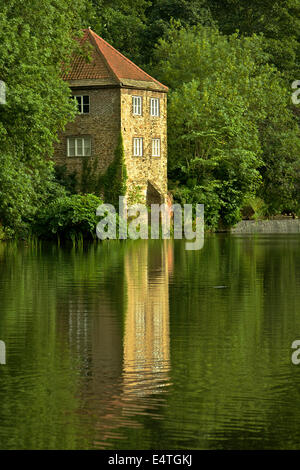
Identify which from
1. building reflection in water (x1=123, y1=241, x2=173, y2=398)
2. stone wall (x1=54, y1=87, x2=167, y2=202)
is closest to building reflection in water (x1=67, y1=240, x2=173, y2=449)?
building reflection in water (x1=123, y1=241, x2=173, y2=398)

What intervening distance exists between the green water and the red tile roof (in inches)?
1527

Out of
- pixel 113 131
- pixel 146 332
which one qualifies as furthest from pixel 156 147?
pixel 146 332

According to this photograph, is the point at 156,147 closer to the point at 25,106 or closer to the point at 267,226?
the point at 267,226

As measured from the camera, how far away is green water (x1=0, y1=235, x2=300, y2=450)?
10.8 meters

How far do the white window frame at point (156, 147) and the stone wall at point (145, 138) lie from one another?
0.81 feet

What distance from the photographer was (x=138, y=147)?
70375 mm

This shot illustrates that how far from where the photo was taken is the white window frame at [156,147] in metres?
71.4

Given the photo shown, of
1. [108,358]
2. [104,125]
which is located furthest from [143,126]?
[108,358]

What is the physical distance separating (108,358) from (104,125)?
2124 inches

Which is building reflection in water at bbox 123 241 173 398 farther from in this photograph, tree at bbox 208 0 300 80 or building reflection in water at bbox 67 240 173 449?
tree at bbox 208 0 300 80

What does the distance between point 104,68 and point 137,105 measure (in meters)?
3.18

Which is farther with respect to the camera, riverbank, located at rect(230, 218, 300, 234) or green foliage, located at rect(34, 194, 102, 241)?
riverbank, located at rect(230, 218, 300, 234)

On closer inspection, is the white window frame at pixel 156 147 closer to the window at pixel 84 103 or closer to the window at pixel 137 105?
the window at pixel 137 105

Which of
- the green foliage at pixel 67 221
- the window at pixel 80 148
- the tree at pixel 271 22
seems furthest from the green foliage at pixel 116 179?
the tree at pixel 271 22
